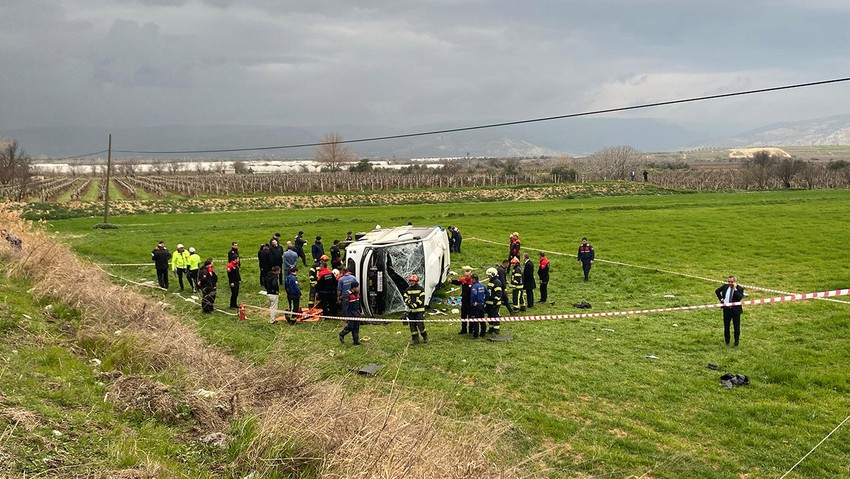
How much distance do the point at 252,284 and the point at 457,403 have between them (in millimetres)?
14696

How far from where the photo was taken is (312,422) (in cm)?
676

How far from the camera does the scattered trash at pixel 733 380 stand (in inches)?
457

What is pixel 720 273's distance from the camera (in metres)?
23.5

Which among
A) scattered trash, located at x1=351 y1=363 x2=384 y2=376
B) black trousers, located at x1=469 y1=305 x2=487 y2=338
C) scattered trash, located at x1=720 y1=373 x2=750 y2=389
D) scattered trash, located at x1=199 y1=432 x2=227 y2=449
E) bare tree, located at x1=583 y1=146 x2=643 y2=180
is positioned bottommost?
scattered trash, located at x1=720 y1=373 x2=750 y2=389

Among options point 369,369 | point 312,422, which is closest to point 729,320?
point 369,369

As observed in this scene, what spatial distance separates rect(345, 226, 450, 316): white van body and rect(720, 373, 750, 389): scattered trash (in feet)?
28.1

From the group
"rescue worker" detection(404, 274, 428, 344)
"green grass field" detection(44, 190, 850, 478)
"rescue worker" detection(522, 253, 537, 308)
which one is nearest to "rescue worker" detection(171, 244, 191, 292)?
"green grass field" detection(44, 190, 850, 478)

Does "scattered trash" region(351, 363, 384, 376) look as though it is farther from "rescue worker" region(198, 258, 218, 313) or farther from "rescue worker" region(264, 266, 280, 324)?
"rescue worker" region(198, 258, 218, 313)

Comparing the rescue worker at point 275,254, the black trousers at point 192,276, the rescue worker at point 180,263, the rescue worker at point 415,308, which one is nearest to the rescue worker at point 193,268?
the black trousers at point 192,276

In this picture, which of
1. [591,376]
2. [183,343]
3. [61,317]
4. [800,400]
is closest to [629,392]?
[591,376]

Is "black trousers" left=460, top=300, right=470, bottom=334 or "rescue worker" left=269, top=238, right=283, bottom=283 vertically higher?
"rescue worker" left=269, top=238, right=283, bottom=283

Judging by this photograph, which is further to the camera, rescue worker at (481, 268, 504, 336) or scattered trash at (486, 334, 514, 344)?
rescue worker at (481, 268, 504, 336)

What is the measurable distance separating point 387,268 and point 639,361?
298 inches

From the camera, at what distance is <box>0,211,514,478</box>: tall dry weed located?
5.87 meters
